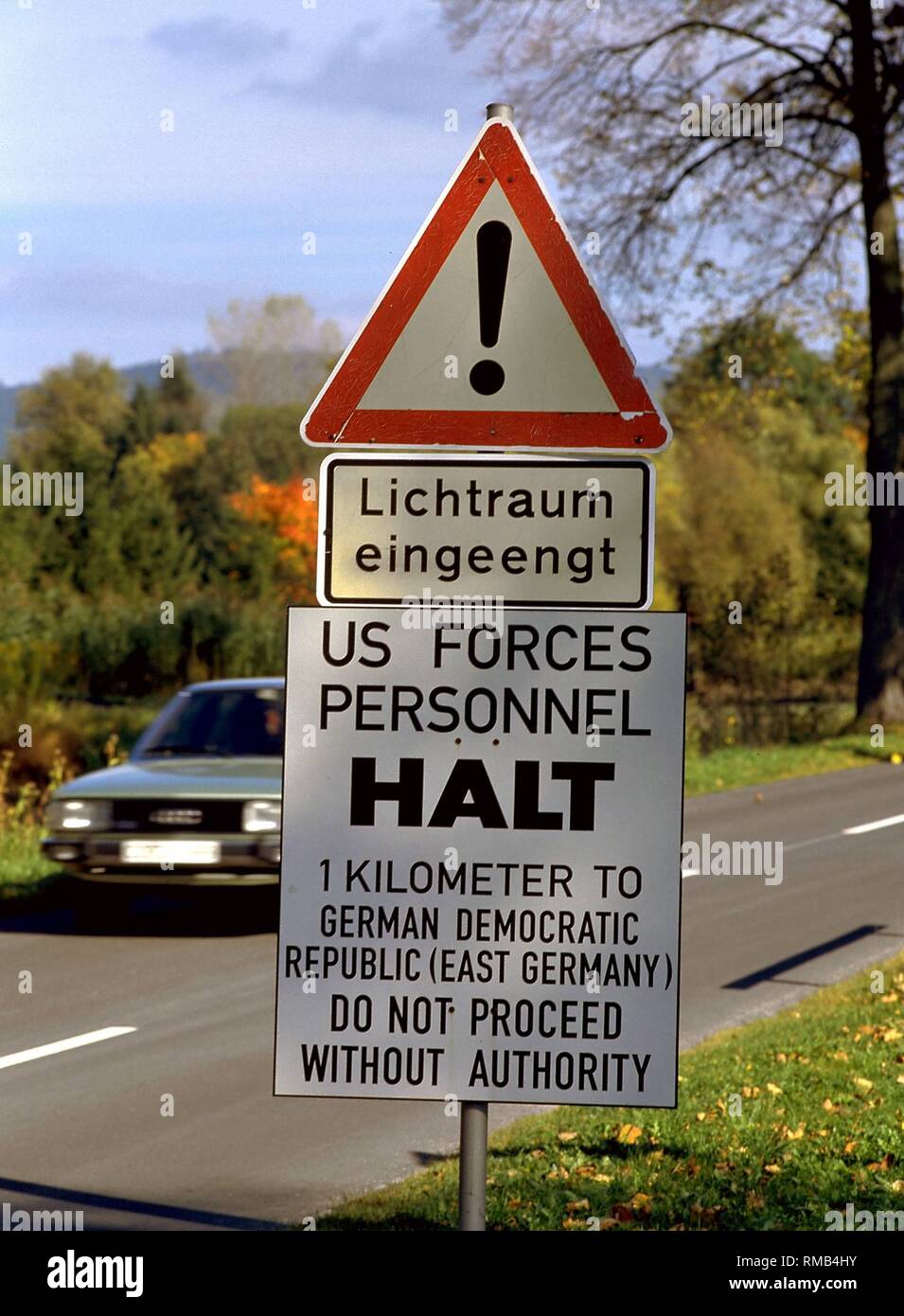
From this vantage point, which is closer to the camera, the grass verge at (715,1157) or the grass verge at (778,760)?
the grass verge at (715,1157)

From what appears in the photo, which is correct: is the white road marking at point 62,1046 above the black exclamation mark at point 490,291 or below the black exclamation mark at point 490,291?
below

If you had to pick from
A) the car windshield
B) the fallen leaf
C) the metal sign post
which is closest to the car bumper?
the car windshield

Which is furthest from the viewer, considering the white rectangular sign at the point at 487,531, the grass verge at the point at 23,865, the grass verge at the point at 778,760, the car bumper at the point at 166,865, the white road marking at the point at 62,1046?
the grass verge at the point at 778,760

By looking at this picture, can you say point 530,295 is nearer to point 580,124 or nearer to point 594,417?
point 594,417

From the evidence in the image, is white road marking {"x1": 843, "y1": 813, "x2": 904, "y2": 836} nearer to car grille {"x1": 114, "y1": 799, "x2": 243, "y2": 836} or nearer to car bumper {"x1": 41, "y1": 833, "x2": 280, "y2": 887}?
car bumper {"x1": 41, "y1": 833, "x2": 280, "y2": 887}

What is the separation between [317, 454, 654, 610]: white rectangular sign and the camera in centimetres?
338

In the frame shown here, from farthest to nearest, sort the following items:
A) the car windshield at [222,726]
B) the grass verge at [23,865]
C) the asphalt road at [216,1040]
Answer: the grass verge at [23,865], the car windshield at [222,726], the asphalt road at [216,1040]

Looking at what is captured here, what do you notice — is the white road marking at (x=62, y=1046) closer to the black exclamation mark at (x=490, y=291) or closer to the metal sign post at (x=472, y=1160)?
the metal sign post at (x=472, y=1160)

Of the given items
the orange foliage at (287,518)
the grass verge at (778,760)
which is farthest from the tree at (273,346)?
the grass verge at (778,760)

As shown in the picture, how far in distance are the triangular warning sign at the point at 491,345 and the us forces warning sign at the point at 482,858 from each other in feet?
1.25

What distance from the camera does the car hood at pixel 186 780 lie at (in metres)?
11.7

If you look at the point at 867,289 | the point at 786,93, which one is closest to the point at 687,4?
the point at 786,93

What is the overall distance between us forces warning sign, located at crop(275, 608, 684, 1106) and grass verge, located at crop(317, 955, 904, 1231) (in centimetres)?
219

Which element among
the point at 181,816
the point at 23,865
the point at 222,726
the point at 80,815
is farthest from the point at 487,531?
the point at 23,865
